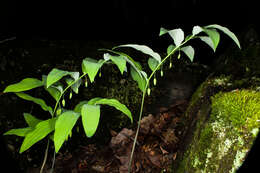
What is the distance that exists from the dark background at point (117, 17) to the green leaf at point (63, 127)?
61.6 inches

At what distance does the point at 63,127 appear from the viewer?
3.17ft

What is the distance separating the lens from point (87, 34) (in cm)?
240

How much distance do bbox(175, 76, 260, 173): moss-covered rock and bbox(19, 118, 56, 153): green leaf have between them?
0.91 metres

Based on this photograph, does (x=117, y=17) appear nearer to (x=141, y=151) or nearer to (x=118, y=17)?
(x=118, y=17)

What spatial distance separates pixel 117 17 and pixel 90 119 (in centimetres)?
174

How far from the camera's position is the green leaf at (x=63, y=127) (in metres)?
0.91

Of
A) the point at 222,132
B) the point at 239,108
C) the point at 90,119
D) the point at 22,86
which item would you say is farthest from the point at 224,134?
the point at 22,86

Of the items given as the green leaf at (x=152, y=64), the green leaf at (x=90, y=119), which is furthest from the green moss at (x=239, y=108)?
the green leaf at (x=90, y=119)

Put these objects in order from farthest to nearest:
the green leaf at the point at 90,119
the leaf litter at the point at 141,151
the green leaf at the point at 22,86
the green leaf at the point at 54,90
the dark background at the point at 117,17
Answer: the dark background at the point at 117,17, the leaf litter at the point at 141,151, the green leaf at the point at 54,90, the green leaf at the point at 22,86, the green leaf at the point at 90,119

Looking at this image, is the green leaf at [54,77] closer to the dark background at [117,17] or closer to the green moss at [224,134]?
the green moss at [224,134]

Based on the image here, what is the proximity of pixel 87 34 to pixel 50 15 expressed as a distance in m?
0.46

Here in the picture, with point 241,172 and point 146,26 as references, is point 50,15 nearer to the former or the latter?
point 146,26

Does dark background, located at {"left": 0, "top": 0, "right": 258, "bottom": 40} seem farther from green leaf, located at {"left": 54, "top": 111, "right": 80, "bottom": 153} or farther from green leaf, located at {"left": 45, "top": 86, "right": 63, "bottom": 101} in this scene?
green leaf, located at {"left": 54, "top": 111, "right": 80, "bottom": 153}

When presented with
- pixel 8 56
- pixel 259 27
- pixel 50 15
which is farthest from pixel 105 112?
pixel 259 27
